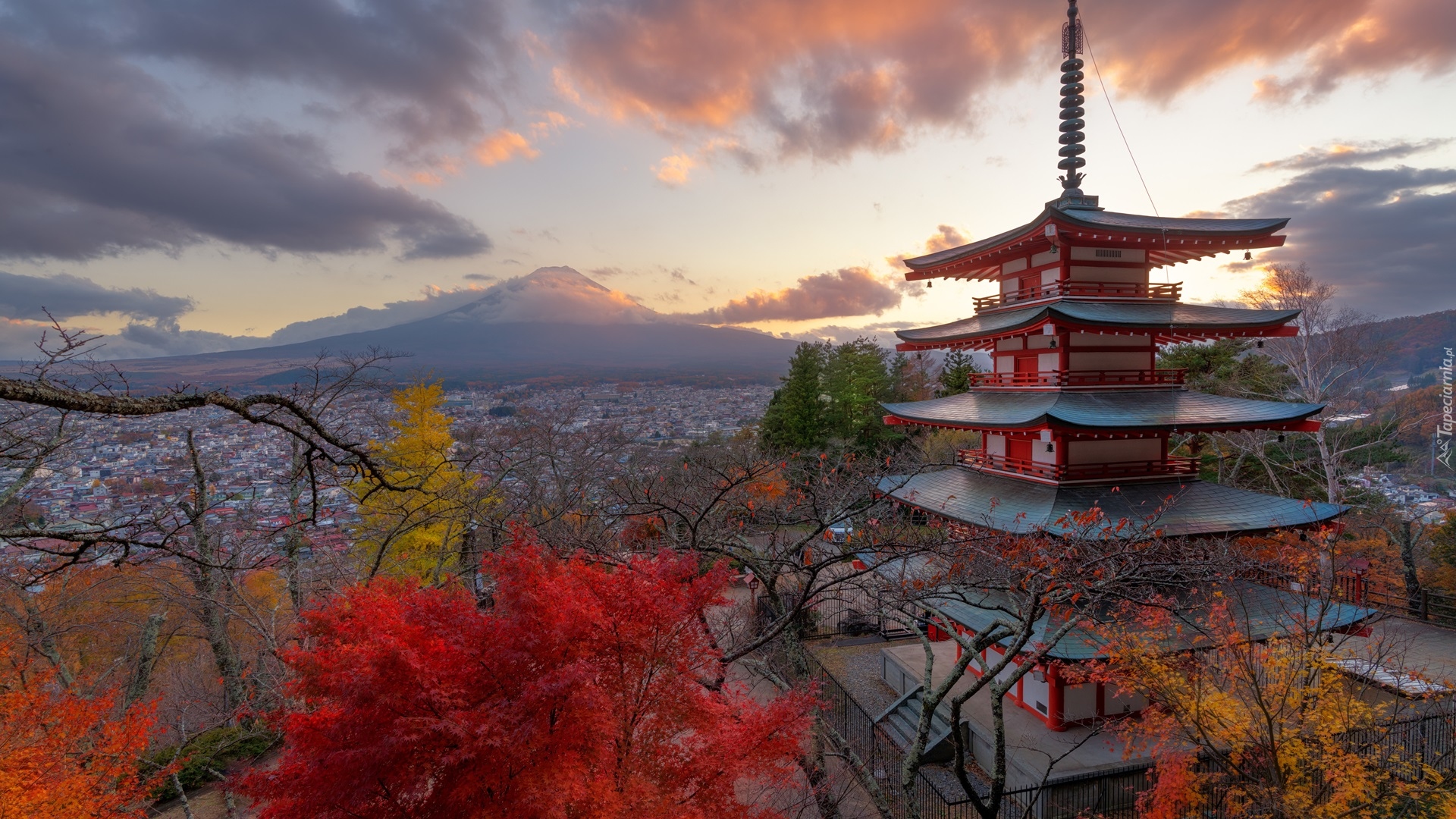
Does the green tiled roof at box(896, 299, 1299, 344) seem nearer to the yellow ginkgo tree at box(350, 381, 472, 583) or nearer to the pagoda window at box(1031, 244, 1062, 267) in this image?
the pagoda window at box(1031, 244, 1062, 267)

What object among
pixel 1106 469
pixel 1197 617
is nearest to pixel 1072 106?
pixel 1106 469

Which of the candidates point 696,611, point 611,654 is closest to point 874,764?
point 696,611

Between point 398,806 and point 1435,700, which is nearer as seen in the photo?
point 398,806

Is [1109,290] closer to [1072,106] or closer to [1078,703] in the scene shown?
[1072,106]

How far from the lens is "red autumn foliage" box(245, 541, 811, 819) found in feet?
18.5

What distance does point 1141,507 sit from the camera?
1161 cm

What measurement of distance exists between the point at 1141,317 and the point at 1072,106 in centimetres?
543

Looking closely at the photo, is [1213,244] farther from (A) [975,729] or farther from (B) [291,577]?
(B) [291,577]

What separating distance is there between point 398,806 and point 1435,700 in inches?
530

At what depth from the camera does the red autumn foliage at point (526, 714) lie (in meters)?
5.65

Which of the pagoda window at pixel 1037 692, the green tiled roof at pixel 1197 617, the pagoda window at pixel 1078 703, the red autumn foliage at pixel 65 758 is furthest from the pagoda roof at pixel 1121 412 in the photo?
the red autumn foliage at pixel 65 758

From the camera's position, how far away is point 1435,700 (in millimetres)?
8430

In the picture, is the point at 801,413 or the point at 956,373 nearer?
the point at 956,373

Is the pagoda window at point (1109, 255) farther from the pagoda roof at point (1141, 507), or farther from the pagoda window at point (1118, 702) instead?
the pagoda window at point (1118, 702)
